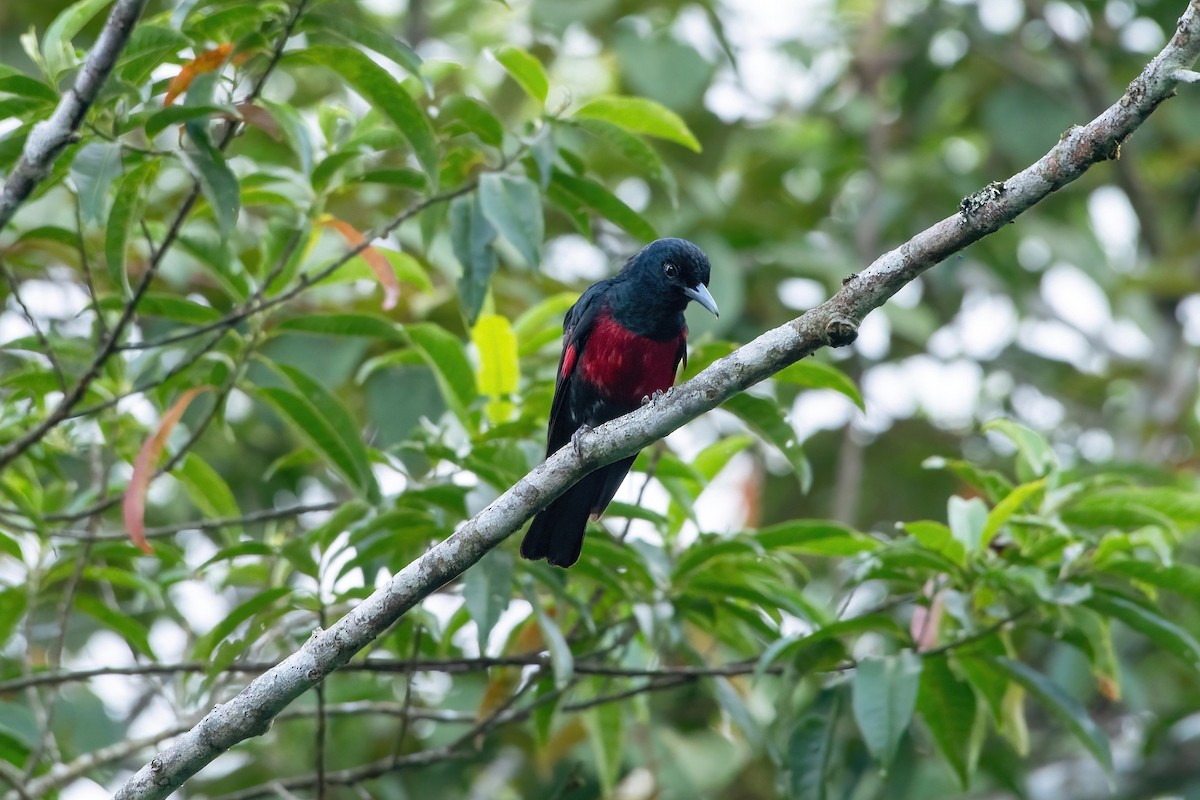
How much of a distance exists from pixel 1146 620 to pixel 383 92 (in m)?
2.61

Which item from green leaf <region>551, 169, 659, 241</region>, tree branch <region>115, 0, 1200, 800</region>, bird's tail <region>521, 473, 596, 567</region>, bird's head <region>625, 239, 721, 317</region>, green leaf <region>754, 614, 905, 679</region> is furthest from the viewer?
bird's head <region>625, 239, 721, 317</region>

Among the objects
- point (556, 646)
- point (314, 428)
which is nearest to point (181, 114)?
point (314, 428)

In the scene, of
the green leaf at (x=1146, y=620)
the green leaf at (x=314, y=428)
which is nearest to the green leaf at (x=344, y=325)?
the green leaf at (x=314, y=428)

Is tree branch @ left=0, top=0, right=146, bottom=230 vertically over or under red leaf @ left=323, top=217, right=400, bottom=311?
under

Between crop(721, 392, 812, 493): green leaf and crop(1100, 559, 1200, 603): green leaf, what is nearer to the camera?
crop(721, 392, 812, 493): green leaf

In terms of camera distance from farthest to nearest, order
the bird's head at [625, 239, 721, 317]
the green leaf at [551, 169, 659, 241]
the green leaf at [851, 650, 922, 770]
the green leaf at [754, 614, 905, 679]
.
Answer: the bird's head at [625, 239, 721, 317]
the green leaf at [551, 169, 659, 241]
the green leaf at [754, 614, 905, 679]
the green leaf at [851, 650, 922, 770]

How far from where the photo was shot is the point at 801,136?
7.71 meters

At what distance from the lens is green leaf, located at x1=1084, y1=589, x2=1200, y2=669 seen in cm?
379

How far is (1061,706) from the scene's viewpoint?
3.95 metres

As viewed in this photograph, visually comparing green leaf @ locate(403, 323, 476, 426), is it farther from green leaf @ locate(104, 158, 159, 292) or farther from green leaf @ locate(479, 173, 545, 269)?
green leaf @ locate(104, 158, 159, 292)

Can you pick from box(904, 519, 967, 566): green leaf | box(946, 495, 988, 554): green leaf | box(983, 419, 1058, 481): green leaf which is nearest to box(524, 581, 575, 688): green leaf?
box(904, 519, 967, 566): green leaf

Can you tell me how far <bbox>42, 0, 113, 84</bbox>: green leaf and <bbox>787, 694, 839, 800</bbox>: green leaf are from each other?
2.77 m

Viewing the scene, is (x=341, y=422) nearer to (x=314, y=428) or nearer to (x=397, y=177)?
(x=314, y=428)

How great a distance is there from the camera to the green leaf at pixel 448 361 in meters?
4.02
